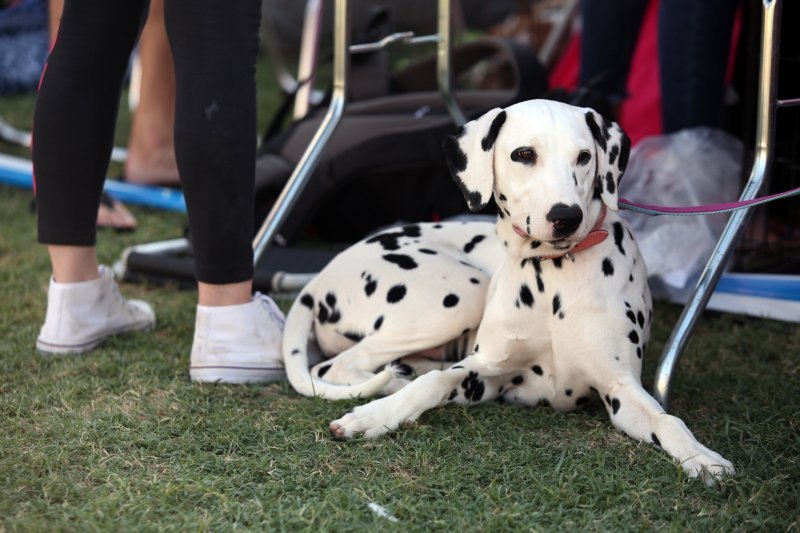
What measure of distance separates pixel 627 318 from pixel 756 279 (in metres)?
1.05

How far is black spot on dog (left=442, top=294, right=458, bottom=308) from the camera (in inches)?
96.5

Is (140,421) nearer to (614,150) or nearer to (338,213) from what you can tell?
(614,150)

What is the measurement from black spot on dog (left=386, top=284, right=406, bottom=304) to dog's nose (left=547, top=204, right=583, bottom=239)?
1.90ft

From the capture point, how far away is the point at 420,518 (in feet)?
5.85

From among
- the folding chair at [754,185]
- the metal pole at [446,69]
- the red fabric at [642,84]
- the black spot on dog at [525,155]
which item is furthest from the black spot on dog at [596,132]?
the red fabric at [642,84]

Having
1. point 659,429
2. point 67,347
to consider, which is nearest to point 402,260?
point 659,429

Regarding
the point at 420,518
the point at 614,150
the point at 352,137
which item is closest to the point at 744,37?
the point at 352,137

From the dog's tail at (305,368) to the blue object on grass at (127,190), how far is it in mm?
1850

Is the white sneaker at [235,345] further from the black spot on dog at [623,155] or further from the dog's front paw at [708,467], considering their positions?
the dog's front paw at [708,467]

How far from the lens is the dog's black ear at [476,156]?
2174mm

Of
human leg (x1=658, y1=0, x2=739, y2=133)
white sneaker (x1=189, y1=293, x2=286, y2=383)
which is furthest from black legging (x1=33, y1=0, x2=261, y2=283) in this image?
human leg (x1=658, y1=0, x2=739, y2=133)

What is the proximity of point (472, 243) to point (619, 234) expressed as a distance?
498 millimetres

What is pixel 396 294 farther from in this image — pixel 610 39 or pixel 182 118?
pixel 610 39

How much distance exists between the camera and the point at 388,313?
8.14ft
